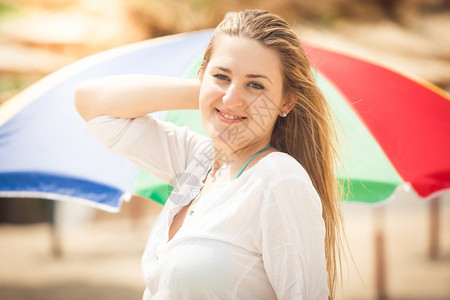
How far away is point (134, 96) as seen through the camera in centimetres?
157

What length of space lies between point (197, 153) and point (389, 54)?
28.2 ft

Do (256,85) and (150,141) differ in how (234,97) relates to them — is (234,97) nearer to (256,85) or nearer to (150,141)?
(256,85)

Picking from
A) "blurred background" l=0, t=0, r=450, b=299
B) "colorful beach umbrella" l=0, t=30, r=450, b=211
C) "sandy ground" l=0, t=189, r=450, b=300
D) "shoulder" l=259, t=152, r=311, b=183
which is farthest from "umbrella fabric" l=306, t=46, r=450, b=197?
"sandy ground" l=0, t=189, r=450, b=300

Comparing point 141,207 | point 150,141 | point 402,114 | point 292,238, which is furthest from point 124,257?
point 292,238

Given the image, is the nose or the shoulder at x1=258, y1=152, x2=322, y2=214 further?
the nose

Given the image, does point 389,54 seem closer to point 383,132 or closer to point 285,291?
point 383,132

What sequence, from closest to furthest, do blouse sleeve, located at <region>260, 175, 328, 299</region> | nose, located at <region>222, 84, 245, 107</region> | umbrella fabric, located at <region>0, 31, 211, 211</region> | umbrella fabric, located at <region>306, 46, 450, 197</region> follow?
blouse sleeve, located at <region>260, 175, 328, 299</region> < nose, located at <region>222, 84, 245, 107</region> < umbrella fabric, located at <region>0, 31, 211, 211</region> < umbrella fabric, located at <region>306, 46, 450, 197</region>

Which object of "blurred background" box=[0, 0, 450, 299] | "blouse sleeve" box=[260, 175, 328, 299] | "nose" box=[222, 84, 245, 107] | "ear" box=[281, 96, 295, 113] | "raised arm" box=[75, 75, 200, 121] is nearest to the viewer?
"blouse sleeve" box=[260, 175, 328, 299]

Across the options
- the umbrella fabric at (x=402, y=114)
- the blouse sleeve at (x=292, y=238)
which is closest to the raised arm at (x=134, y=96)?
the blouse sleeve at (x=292, y=238)

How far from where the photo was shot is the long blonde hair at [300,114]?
1.34 m

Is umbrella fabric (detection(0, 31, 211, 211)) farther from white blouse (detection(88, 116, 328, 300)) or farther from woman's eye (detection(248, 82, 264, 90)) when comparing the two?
woman's eye (detection(248, 82, 264, 90))

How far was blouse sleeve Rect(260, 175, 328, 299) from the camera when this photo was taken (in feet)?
3.91

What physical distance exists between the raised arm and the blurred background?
2568mm

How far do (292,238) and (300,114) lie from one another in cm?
40
